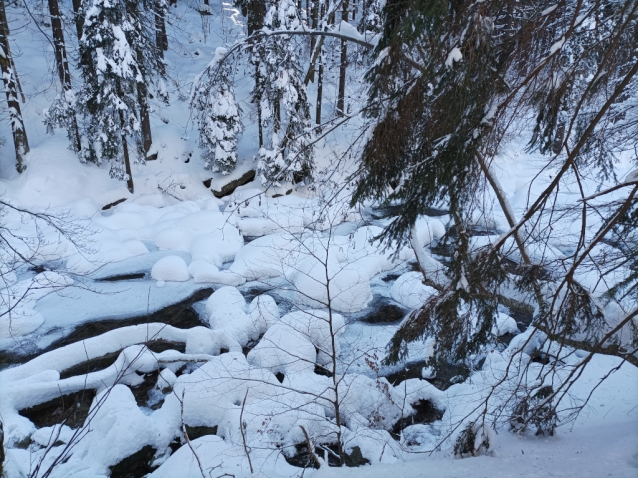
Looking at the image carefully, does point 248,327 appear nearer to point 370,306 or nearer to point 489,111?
point 370,306

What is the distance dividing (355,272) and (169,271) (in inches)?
191

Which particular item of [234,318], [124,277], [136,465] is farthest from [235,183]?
[136,465]

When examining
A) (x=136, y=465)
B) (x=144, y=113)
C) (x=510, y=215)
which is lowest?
(x=136, y=465)

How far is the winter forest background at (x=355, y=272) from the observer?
320 cm

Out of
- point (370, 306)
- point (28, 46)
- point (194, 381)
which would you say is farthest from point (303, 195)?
point (28, 46)

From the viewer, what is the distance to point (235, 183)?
17125mm

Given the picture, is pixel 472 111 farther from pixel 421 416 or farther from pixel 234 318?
pixel 234 318

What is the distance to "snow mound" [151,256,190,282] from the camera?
33.9 ft

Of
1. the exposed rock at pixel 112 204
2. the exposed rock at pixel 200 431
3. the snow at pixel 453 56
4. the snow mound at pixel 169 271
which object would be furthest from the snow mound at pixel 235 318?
the exposed rock at pixel 112 204

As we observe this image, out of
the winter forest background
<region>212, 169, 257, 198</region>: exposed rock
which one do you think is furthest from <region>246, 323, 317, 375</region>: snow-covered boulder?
<region>212, 169, 257, 198</region>: exposed rock

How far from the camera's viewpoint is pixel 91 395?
6742 millimetres

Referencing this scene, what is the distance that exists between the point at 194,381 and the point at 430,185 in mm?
5089

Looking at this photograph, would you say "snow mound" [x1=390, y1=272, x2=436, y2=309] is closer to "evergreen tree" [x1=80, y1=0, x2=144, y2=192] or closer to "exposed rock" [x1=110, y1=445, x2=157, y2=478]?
"exposed rock" [x1=110, y1=445, x2=157, y2=478]

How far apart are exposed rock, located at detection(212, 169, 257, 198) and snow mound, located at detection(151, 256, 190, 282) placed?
6801mm
